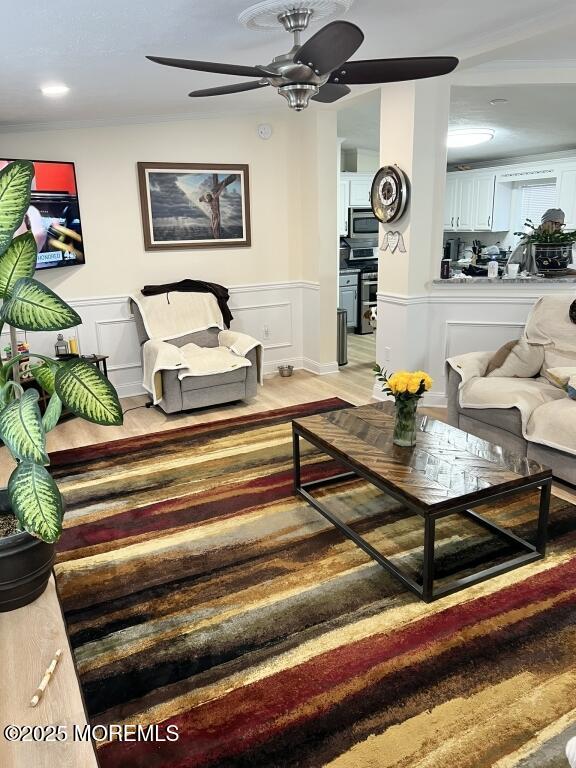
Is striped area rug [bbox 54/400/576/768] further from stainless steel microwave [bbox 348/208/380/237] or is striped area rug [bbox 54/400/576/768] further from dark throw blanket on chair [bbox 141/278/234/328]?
stainless steel microwave [bbox 348/208/380/237]

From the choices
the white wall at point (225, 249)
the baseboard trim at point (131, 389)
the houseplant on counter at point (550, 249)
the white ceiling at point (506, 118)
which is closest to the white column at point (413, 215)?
the white ceiling at point (506, 118)

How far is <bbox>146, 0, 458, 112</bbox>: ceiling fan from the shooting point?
2014 millimetres

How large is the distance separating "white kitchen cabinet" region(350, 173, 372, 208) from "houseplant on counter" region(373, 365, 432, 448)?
526 cm

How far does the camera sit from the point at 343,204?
24.2 ft

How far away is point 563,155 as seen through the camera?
757cm

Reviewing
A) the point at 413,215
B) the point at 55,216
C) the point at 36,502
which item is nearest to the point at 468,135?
the point at 413,215

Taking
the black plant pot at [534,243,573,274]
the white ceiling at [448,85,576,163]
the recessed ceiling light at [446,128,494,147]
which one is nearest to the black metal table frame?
the black plant pot at [534,243,573,274]

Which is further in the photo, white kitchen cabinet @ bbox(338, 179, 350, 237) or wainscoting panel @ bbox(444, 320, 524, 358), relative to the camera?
white kitchen cabinet @ bbox(338, 179, 350, 237)

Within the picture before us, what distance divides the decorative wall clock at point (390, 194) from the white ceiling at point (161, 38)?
934 millimetres

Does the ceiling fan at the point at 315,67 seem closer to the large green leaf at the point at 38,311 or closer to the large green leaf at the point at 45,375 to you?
the large green leaf at the point at 38,311

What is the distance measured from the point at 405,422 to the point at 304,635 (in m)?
1.09

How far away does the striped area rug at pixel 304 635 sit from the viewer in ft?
5.58

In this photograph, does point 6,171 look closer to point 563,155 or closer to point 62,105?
point 62,105

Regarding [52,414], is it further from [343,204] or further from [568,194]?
[568,194]
